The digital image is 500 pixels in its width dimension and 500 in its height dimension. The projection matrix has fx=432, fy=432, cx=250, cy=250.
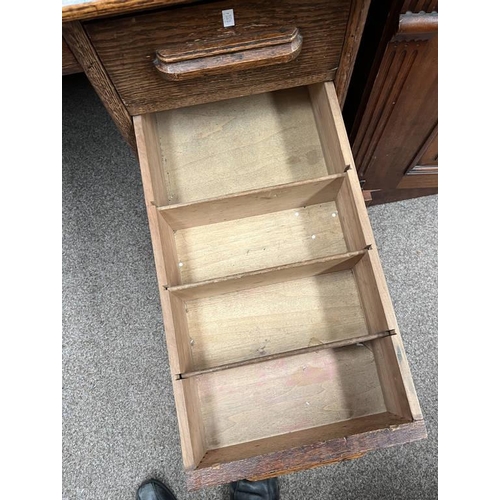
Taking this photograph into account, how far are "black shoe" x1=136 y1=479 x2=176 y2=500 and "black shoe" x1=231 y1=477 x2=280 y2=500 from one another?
0.13 meters

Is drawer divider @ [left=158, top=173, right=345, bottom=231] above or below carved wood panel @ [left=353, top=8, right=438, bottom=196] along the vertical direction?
below

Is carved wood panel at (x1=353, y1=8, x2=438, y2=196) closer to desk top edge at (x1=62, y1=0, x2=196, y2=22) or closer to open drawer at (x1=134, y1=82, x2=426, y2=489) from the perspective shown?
open drawer at (x1=134, y1=82, x2=426, y2=489)

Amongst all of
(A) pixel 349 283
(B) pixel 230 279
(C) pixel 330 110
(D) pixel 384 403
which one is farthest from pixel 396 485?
(C) pixel 330 110

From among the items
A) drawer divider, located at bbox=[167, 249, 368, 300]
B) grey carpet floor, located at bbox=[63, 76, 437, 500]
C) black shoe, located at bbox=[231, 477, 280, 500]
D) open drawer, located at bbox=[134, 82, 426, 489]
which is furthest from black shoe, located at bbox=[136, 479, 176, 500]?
drawer divider, located at bbox=[167, 249, 368, 300]

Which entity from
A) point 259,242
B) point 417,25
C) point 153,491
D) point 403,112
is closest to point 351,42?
point 417,25

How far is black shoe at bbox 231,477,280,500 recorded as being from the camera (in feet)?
2.90

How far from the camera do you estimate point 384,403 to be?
24.0 inches

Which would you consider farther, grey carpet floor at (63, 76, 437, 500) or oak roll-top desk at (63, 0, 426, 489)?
grey carpet floor at (63, 76, 437, 500)

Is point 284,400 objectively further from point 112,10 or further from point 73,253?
point 73,253

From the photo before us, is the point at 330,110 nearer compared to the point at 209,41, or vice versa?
the point at 209,41

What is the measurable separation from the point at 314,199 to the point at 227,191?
0.14 meters

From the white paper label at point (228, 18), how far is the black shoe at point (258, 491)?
0.84 meters

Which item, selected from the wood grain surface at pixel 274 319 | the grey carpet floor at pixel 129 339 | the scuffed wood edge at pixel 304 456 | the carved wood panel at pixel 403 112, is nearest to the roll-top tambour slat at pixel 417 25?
the carved wood panel at pixel 403 112

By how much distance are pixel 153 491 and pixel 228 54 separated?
83 centimetres
